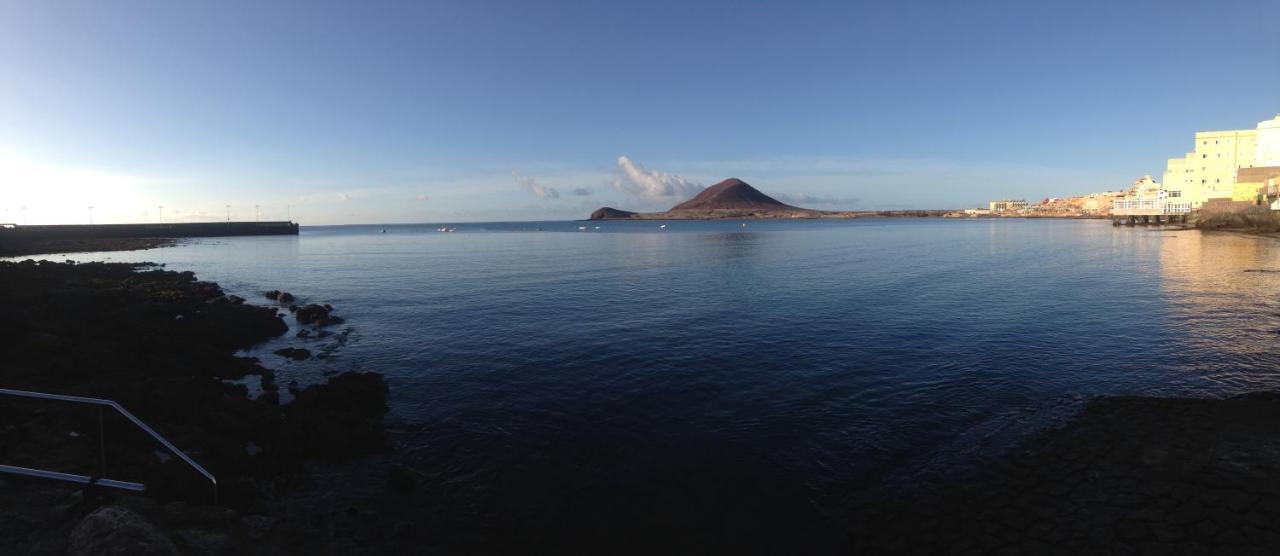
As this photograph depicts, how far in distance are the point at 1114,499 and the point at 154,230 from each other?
180 metres

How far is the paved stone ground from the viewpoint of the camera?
25.9ft

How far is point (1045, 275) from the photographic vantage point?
42.8m

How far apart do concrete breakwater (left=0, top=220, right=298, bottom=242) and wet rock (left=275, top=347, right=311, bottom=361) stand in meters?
124

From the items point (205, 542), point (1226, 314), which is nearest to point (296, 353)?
point (205, 542)

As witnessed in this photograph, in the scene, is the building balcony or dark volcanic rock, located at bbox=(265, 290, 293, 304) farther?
the building balcony

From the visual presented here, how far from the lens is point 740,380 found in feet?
57.0

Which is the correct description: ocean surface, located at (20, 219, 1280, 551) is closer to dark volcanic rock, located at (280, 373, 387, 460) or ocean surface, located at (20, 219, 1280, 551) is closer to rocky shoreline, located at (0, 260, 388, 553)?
dark volcanic rock, located at (280, 373, 387, 460)

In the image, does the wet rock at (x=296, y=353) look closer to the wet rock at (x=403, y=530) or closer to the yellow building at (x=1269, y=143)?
the wet rock at (x=403, y=530)

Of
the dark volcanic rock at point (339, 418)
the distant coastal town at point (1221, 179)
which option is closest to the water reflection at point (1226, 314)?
the dark volcanic rock at point (339, 418)

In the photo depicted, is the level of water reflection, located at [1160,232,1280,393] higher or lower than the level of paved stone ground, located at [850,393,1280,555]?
higher

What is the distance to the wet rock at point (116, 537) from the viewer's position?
6.54 m

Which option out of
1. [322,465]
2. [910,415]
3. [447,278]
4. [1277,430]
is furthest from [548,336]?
[447,278]

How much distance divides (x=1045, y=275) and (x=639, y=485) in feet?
143

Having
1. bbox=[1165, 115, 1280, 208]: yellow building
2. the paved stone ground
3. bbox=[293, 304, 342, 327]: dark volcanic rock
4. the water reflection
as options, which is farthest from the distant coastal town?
bbox=[293, 304, 342, 327]: dark volcanic rock
